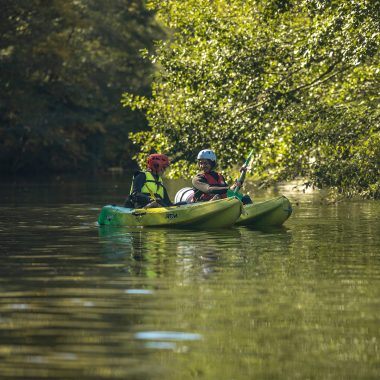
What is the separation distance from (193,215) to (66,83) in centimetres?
3747

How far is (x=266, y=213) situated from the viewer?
22.2 meters

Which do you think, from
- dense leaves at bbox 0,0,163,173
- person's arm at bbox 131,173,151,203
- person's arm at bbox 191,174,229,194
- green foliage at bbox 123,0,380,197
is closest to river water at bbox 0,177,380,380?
person's arm at bbox 131,173,151,203

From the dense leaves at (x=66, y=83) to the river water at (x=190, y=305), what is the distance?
112ft

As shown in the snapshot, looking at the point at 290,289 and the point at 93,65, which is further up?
the point at 93,65

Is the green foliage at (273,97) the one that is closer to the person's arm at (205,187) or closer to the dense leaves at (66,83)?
the person's arm at (205,187)

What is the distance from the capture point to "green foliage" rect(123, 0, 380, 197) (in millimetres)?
23328

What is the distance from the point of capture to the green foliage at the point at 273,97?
918 inches

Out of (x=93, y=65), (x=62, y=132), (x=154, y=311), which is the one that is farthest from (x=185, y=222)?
(x=93, y=65)

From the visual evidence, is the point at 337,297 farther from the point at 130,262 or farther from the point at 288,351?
the point at 130,262

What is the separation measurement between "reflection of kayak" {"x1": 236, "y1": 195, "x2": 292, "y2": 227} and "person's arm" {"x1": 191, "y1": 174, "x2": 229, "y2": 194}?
1.76 feet

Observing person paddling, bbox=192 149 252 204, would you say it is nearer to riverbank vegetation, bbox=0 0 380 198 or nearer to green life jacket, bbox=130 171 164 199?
green life jacket, bbox=130 171 164 199

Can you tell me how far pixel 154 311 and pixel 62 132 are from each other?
160 feet

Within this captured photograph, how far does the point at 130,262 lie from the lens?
49.9 ft

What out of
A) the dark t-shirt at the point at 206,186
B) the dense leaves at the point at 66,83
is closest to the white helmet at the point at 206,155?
the dark t-shirt at the point at 206,186
